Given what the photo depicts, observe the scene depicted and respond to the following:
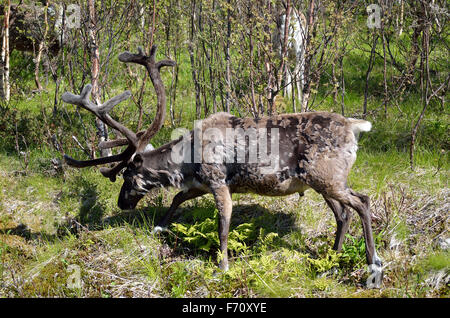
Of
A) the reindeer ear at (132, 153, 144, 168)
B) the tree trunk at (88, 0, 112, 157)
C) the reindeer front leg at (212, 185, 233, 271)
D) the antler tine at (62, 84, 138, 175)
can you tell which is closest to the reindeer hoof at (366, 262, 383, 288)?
the reindeer front leg at (212, 185, 233, 271)

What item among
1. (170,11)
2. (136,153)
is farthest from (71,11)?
(136,153)

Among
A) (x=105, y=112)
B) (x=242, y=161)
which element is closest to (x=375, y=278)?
(x=242, y=161)

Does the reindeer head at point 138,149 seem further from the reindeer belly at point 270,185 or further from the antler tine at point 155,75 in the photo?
the reindeer belly at point 270,185

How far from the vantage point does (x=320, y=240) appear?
220 inches

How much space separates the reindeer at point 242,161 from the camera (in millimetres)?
4934

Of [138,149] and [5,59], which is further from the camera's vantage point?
[5,59]

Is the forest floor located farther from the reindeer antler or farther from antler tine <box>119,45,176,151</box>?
antler tine <box>119,45,176,151</box>

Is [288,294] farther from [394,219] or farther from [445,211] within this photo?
[445,211]

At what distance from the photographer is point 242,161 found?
207 inches

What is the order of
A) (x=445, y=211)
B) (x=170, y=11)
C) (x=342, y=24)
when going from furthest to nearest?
(x=170, y=11) → (x=342, y=24) → (x=445, y=211)

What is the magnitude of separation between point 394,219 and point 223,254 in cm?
185

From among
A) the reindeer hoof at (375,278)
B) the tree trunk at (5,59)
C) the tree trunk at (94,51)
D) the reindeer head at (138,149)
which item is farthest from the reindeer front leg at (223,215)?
the tree trunk at (5,59)

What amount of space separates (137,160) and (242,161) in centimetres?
122

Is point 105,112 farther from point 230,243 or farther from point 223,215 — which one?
point 230,243
